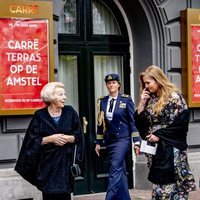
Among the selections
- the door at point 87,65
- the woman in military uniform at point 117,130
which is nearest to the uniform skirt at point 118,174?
the woman in military uniform at point 117,130

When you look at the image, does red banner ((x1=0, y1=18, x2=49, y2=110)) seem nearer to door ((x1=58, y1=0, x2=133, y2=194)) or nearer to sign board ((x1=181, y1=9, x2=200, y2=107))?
door ((x1=58, y1=0, x2=133, y2=194))

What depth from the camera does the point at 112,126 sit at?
8.41 m

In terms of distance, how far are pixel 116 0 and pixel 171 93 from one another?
14.0ft

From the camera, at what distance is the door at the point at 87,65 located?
9.54 m

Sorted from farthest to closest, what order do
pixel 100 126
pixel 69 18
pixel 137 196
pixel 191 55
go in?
pixel 191 55 → pixel 69 18 → pixel 137 196 → pixel 100 126

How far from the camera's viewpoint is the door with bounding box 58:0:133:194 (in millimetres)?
9539

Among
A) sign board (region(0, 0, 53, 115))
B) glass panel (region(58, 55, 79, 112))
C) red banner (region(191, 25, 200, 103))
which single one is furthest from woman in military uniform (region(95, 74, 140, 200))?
red banner (region(191, 25, 200, 103))

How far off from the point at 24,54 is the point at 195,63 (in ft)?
10.2

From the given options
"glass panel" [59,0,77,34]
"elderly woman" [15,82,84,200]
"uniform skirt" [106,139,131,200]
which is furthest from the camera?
"glass panel" [59,0,77,34]

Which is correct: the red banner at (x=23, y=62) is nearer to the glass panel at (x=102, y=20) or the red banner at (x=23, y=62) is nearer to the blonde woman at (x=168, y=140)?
the glass panel at (x=102, y=20)

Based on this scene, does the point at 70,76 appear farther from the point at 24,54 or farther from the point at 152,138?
the point at 152,138

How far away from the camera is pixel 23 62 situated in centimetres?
837

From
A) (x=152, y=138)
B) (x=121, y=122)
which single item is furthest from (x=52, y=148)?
(x=121, y=122)

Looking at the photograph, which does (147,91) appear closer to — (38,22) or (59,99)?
(59,99)
